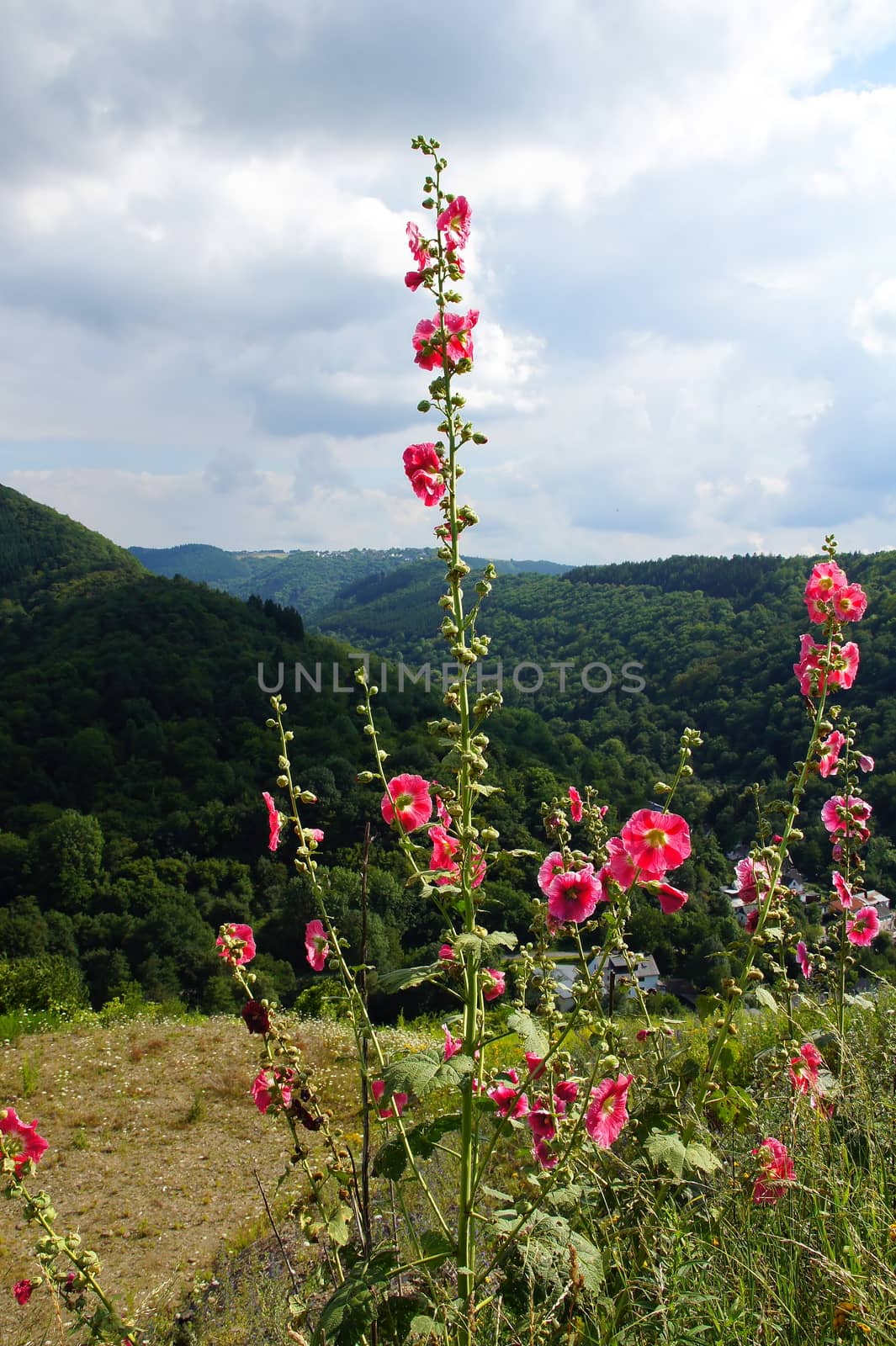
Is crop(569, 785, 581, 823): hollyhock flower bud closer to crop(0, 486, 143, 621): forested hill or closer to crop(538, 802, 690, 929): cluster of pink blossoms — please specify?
crop(538, 802, 690, 929): cluster of pink blossoms

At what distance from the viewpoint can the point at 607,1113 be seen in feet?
6.22

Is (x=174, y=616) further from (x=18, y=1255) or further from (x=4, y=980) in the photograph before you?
(x=18, y=1255)

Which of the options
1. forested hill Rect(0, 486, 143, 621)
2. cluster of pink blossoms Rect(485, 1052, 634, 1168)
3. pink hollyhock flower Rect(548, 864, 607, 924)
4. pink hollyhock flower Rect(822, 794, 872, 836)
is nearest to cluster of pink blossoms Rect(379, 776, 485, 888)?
pink hollyhock flower Rect(548, 864, 607, 924)

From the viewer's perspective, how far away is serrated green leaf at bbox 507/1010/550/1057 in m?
1.61

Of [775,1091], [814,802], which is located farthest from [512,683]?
[775,1091]

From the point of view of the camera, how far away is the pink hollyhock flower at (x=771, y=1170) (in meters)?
2.00

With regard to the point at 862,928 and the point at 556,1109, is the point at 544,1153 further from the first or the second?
the point at 862,928

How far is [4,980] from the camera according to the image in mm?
15070

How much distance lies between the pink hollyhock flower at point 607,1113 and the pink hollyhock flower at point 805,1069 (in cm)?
69

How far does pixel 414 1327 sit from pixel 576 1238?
1.30 ft

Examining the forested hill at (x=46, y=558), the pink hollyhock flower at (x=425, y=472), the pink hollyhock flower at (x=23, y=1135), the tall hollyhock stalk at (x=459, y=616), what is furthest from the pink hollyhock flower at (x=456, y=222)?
the forested hill at (x=46, y=558)

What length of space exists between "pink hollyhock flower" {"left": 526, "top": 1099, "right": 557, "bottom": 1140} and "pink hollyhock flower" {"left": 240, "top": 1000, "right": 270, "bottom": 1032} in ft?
2.58

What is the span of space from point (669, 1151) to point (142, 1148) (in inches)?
274

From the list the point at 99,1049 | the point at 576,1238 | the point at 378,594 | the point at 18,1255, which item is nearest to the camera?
the point at 576,1238
